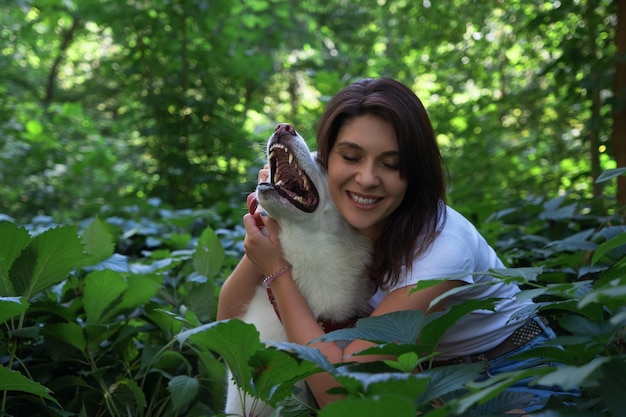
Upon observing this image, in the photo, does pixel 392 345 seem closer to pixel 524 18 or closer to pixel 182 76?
pixel 524 18

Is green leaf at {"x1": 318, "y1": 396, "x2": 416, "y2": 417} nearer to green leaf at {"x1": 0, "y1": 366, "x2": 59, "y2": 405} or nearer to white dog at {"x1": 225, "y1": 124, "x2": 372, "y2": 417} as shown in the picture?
green leaf at {"x1": 0, "y1": 366, "x2": 59, "y2": 405}

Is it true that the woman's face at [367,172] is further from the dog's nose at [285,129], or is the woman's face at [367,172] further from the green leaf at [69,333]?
the green leaf at [69,333]

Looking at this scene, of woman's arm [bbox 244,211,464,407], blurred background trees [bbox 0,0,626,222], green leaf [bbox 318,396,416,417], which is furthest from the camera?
blurred background trees [bbox 0,0,626,222]

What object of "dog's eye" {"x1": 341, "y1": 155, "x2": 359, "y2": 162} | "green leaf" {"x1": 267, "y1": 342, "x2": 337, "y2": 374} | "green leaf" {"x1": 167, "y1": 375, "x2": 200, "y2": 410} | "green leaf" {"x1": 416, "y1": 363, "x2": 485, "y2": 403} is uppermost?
"dog's eye" {"x1": 341, "y1": 155, "x2": 359, "y2": 162}

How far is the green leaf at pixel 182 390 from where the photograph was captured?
78.0 inches

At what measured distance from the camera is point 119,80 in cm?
714

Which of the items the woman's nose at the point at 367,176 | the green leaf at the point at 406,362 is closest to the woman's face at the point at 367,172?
the woman's nose at the point at 367,176

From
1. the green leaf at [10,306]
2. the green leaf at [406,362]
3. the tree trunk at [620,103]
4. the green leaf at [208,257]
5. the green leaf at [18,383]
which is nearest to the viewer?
the green leaf at [406,362]

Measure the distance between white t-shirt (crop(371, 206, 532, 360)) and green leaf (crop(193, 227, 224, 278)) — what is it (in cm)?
86

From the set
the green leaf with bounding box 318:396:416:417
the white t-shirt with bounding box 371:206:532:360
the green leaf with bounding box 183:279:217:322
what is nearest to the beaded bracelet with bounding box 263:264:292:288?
the white t-shirt with bounding box 371:206:532:360

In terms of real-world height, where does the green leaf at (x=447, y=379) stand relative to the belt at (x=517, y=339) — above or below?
above

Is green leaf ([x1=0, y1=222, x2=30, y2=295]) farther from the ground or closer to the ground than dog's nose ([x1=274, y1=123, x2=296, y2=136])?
closer to the ground

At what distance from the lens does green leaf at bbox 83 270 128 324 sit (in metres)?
2.24

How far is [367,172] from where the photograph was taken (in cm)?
207
